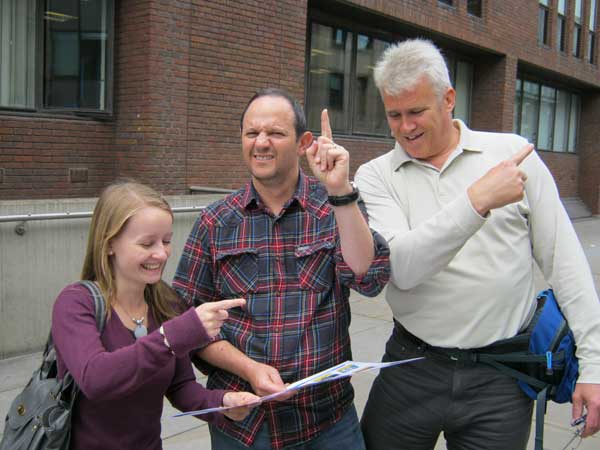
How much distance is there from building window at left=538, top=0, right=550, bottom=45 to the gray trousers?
54.5ft

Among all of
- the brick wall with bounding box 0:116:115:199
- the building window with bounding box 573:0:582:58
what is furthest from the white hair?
the building window with bounding box 573:0:582:58

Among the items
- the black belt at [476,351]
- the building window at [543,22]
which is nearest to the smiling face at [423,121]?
the black belt at [476,351]

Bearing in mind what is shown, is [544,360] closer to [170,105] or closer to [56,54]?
[170,105]

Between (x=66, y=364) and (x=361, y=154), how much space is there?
10312 mm

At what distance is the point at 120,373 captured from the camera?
1669 mm

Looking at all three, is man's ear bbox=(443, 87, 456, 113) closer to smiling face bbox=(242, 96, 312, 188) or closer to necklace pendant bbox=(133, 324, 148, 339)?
smiling face bbox=(242, 96, 312, 188)

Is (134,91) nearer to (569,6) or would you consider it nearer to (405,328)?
(405,328)

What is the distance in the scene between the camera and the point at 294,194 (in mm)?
2168

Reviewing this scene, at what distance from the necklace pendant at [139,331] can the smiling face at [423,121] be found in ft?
3.37

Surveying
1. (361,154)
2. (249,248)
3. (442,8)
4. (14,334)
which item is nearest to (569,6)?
(442,8)

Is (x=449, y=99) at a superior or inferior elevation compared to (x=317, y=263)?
superior

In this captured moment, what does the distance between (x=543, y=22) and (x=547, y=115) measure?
306 centimetres

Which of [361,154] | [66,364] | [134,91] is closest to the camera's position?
[66,364]

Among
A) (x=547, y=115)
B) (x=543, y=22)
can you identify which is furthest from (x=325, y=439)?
(x=547, y=115)
